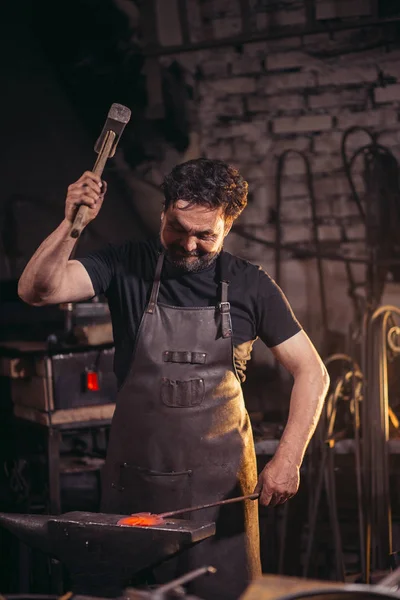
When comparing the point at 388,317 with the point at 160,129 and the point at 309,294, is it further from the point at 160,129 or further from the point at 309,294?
the point at 160,129

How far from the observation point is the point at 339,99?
4770 millimetres

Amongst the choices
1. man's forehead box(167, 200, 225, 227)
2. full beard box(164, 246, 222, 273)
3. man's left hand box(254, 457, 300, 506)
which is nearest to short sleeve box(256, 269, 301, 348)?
full beard box(164, 246, 222, 273)

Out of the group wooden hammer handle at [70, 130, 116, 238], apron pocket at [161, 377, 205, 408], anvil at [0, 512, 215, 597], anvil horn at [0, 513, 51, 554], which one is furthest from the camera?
apron pocket at [161, 377, 205, 408]

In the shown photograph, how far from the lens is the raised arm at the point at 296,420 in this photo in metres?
2.95

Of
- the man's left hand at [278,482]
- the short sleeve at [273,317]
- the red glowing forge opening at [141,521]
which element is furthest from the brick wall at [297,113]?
the red glowing forge opening at [141,521]

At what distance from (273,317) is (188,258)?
390 millimetres

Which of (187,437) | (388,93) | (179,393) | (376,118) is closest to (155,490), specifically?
(187,437)

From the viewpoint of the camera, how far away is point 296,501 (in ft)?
A: 15.5

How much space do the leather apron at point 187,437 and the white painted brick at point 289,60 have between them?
2.12 meters

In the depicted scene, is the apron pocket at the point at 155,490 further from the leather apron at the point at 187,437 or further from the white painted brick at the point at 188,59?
the white painted brick at the point at 188,59

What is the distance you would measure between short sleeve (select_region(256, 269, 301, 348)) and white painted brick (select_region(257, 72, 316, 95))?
2009mm

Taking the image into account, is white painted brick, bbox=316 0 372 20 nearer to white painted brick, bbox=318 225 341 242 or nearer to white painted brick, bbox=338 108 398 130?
white painted brick, bbox=338 108 398 130

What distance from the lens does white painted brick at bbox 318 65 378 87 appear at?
15.5 ft

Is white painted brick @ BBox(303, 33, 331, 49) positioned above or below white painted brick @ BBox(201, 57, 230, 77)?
above
